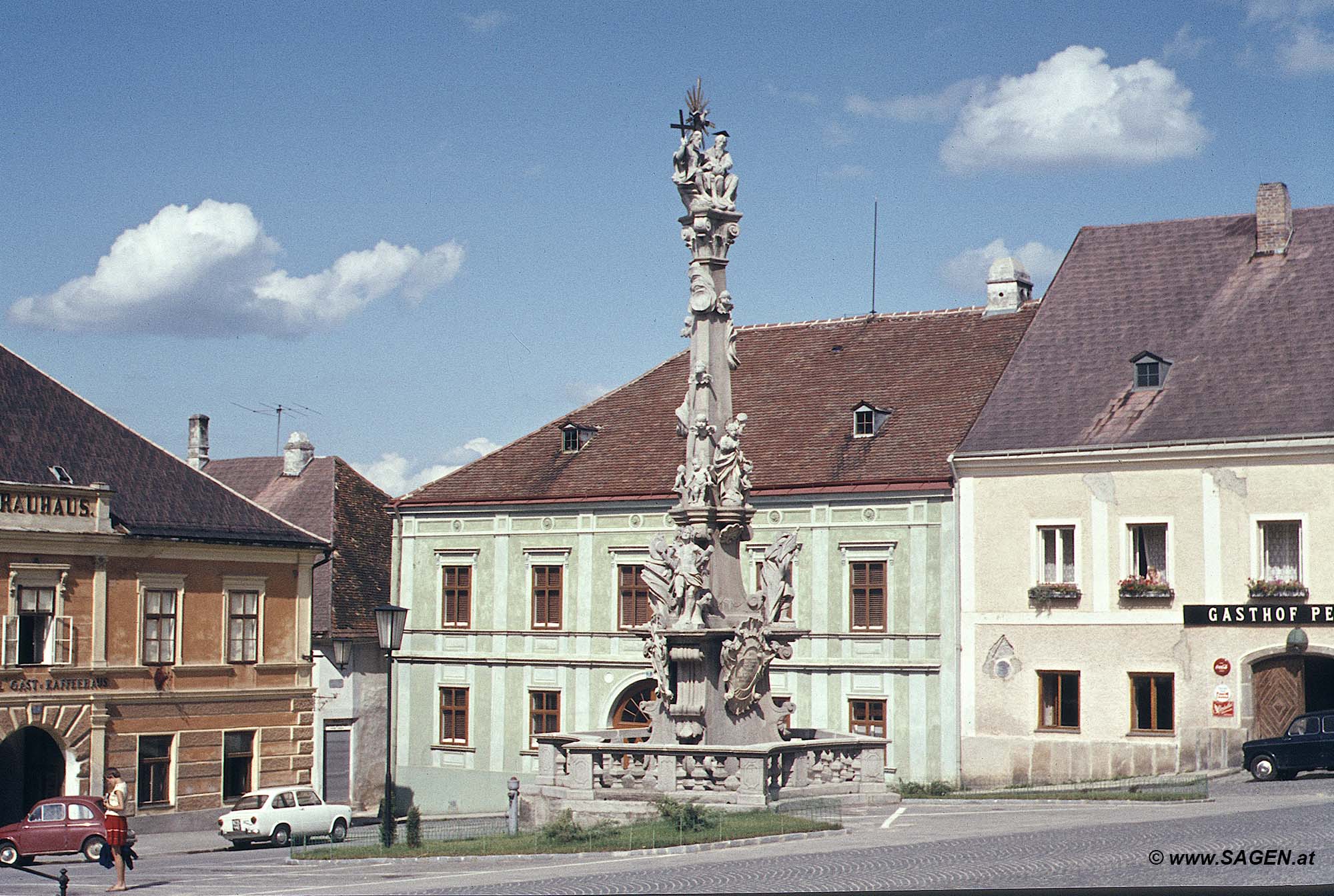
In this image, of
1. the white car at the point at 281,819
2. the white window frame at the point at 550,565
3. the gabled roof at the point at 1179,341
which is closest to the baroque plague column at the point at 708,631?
the white car at the point at 281,819

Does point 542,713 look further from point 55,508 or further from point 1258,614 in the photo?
point 1258,614

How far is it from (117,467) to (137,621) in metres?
3.71

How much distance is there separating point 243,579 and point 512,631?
683 cm

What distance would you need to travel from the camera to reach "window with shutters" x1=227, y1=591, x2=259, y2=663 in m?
44.3

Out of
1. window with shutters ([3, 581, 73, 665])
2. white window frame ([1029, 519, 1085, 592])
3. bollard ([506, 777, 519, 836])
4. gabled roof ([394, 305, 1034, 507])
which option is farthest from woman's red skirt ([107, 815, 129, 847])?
gabled roof ([394, 305, 1034, 507])

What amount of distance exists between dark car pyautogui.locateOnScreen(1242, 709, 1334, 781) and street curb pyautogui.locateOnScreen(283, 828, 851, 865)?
1202cm

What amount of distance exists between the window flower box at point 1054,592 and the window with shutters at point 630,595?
32.9 ft

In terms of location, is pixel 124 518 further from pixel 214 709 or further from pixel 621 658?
pixel 621 658

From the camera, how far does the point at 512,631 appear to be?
156 ft

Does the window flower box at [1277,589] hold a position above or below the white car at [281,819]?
above

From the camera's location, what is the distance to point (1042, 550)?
131 feet

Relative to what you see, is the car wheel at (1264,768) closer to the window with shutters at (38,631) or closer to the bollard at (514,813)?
the bollard at (514,813)

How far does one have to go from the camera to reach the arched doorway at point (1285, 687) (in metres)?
36.8

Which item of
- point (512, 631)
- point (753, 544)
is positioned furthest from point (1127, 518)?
point (512, 631)
